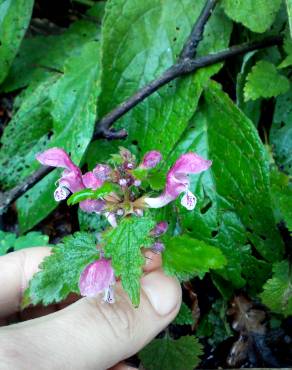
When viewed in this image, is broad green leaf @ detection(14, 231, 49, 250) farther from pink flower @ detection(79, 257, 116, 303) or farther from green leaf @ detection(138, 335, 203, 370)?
pink flower @ detection(79, 257, 116, 303)

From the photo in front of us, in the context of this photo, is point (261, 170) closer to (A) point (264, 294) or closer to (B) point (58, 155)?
(A) point (264, 294)

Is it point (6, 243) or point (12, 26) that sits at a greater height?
point (12, 26)

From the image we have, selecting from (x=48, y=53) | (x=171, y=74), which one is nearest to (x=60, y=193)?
(x=171, y=74)

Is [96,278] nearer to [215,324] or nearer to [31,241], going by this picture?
[31,241]

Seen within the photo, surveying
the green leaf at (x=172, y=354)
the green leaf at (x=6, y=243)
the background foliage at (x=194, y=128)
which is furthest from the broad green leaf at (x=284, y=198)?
the green leaf at (x=6, y=243)

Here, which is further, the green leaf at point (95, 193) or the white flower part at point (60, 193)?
the white flower part at point (60, 193)

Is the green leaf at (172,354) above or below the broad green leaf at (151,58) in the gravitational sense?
below

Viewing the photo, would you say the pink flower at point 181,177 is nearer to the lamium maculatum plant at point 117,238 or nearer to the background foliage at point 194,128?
the lamium maculatum plant at point 117,238
